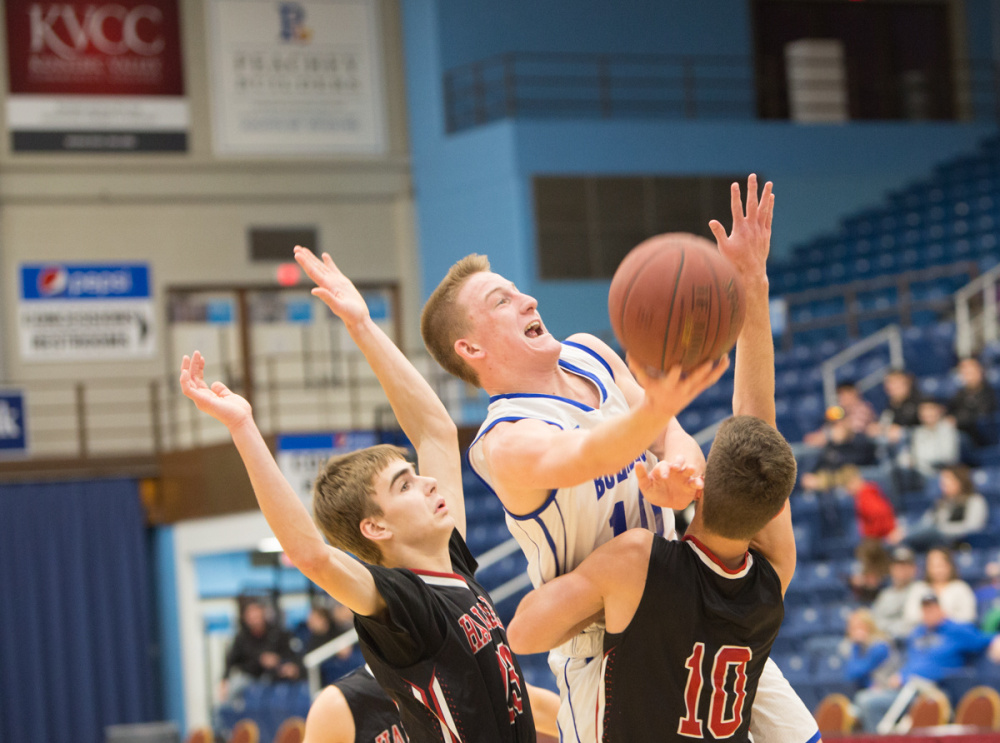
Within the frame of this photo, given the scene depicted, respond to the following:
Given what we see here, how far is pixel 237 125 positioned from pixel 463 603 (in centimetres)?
1452

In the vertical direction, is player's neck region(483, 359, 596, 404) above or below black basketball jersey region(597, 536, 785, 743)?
above

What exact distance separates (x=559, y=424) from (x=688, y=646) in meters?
0.52

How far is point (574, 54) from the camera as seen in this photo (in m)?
17.1

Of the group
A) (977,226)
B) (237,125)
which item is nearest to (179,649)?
(237,125)

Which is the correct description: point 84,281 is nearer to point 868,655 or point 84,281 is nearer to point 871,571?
point 871,571

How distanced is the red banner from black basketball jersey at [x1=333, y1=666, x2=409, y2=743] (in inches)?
555

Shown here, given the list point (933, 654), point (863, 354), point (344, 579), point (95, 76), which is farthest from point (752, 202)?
point (95, 76)

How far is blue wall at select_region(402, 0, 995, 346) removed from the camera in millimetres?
15852

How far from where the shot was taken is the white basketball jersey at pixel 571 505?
282 cm

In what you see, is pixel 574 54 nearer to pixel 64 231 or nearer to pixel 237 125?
pixel 237 125

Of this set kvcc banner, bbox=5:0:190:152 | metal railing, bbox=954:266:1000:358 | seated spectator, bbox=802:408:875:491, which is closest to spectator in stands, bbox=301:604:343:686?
seated spectator, bbox=802:408:875:491

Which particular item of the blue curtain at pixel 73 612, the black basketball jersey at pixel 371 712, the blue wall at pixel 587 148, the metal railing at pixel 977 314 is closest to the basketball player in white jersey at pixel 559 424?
the black basketball jersey at pixel 371 712

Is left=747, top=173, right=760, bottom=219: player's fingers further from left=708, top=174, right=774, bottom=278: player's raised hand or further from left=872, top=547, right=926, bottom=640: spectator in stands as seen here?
left=872, top=547, right=926, bottom=640: spectator in stands

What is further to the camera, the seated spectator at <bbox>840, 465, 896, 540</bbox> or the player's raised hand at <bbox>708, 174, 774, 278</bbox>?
the seated spectator at <bbox>840, 465, 896, 540</bbox>
